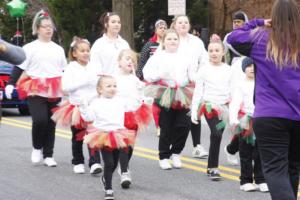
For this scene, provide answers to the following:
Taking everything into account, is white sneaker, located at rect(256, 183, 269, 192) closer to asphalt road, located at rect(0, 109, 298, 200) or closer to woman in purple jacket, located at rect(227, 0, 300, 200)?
asphalt road, located at rect(0, 109, 298, 200)

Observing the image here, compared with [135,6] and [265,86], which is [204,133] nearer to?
[265,86]

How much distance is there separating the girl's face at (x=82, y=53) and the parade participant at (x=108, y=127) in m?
1.12

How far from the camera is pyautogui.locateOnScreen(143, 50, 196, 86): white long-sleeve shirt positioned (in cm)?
866

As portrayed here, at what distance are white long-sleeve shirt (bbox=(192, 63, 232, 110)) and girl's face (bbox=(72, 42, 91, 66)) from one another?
1.43 m

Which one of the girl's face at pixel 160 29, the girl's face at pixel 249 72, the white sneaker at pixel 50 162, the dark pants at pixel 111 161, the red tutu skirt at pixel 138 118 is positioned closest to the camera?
the dark pants at pixel 111 161

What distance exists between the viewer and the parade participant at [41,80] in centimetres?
891

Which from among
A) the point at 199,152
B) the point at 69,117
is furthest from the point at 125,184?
the point at 199,152

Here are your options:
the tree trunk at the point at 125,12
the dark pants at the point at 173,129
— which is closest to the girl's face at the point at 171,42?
the dark pants at the point at 173,129

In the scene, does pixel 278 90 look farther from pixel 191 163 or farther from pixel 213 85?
pixel 191 163

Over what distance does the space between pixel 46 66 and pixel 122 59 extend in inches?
54.7

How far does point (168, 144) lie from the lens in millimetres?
8984

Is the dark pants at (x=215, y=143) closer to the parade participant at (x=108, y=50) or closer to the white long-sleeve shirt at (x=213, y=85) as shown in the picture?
the white long-sleeve shirt at (x=213, y=85)

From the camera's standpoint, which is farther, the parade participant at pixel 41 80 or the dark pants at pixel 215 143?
the parade participant at pixel 41 80

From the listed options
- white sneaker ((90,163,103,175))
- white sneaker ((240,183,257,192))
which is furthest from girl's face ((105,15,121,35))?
white sneaker ((240,183,257,192))
